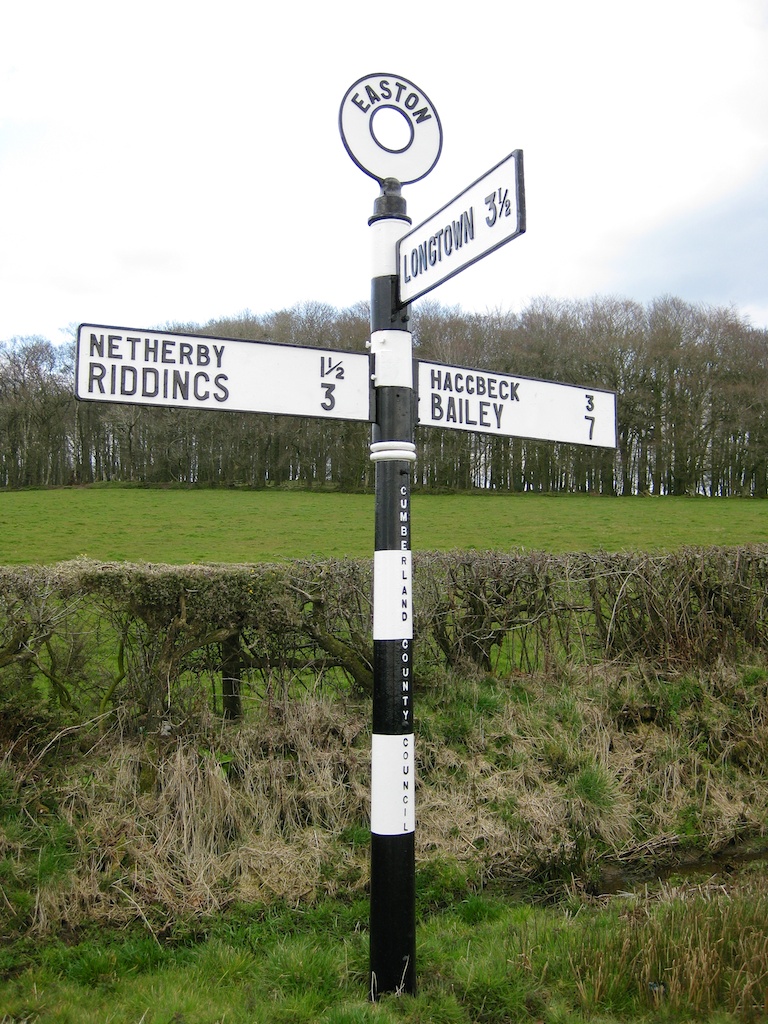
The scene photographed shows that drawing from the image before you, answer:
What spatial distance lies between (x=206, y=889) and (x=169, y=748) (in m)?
1.13

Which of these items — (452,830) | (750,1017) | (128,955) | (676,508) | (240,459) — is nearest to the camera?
(750,1017)

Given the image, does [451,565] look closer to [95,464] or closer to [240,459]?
[240,459]

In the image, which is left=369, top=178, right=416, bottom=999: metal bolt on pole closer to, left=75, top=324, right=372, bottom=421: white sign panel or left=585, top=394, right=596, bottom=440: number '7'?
left=75, top=324, right=372, bottom=421: white sign panel

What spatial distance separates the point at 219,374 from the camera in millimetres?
3062

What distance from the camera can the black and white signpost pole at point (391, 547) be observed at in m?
3.04

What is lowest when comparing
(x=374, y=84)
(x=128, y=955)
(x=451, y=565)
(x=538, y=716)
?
(x=128, y=955)

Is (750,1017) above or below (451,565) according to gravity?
below

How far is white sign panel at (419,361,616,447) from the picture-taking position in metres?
3.33

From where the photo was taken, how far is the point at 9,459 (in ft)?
143

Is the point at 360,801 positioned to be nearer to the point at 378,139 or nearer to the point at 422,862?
the point at 422,862

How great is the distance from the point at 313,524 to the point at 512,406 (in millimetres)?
20233

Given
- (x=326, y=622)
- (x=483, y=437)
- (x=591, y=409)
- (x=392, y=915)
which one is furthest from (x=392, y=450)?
(x=483, y=437)

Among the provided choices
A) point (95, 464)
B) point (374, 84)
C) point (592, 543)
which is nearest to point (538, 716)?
point (374, 84)

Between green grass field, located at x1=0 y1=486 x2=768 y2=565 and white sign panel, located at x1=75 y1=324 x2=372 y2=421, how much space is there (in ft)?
32.1
